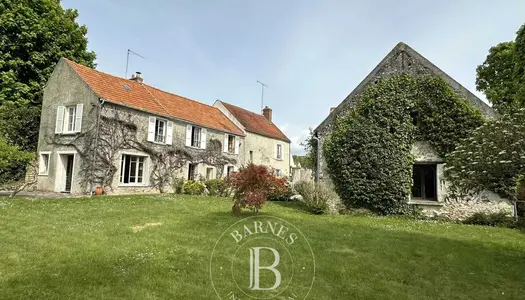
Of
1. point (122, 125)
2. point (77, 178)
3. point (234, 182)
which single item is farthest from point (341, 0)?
point (77, 178)

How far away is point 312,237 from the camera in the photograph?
7480mm

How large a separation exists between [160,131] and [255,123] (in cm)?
1169

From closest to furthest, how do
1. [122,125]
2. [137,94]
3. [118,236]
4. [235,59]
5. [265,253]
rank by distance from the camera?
[265,253] → [118,236] → [235,59] → [122,125] → [137,94]

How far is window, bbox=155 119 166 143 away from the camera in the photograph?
62.1 feet

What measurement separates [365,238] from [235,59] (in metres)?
10.1

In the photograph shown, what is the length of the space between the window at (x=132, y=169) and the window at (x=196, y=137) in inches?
161

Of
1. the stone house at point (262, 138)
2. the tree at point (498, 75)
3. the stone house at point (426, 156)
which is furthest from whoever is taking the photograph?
the stone house at point (262, 138)

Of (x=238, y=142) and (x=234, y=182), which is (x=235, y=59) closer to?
→ (x=234, y=182)

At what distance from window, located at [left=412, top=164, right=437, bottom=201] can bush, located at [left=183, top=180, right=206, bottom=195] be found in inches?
457

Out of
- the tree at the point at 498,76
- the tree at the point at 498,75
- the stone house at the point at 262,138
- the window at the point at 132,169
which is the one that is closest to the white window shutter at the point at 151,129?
the window at the point at 132,169

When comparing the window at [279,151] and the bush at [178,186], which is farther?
the window at [279,151]

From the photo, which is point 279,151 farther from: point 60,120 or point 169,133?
point 60,120

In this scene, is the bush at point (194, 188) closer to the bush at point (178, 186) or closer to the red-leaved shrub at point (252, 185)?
the bush at point (178, 186)

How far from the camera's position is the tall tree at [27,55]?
18984mm
